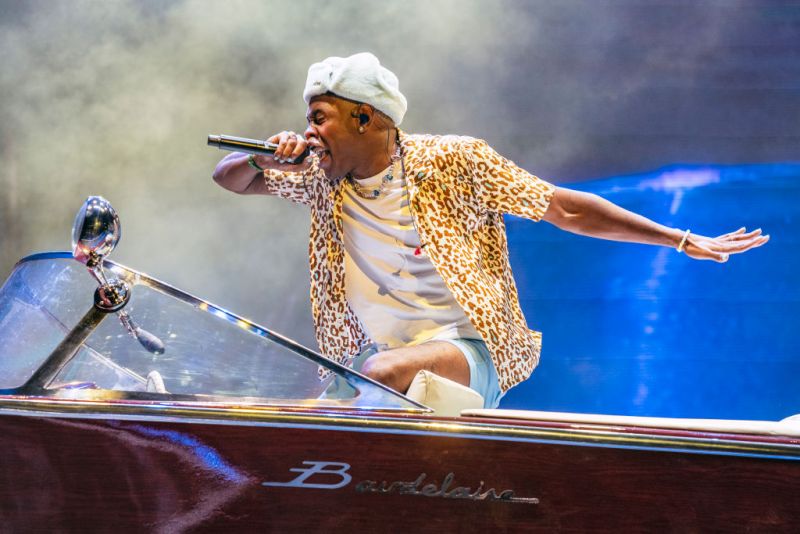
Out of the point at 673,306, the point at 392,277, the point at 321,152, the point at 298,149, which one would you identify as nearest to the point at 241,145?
the point at 298,149

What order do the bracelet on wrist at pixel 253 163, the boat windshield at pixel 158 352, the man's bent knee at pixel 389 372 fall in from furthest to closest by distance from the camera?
1. the bracelet on wrist at pixel 253 163
2. the man's bent knee at pixel 389 372
3. the boat windshield at pixel 158 352

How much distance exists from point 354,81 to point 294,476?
1.54m

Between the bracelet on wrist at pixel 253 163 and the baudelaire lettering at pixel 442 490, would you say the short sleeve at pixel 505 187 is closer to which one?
the bracelet on wrist at pixel 253 163

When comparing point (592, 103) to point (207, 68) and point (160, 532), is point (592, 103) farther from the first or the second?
point (160, 532)

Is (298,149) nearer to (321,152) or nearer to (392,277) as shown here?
(321,152)

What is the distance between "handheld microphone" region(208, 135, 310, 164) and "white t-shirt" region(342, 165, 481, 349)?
0.43m

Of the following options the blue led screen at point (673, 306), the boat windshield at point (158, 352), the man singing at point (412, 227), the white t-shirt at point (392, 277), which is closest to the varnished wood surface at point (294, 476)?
the boat windshield at point (158, 352)

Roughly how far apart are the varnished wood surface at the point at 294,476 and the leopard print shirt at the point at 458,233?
1217 mm

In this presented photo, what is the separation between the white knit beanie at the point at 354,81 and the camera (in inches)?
95.5

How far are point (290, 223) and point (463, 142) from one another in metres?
1.55

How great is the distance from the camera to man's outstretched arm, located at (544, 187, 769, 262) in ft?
7.32

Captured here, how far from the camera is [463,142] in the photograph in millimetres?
2484

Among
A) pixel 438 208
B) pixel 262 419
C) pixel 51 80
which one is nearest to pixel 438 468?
pixel 262 419

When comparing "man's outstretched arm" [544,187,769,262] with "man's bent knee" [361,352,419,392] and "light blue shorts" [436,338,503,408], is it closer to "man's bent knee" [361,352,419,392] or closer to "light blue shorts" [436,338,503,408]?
"light blue shorts" [436,338,503,408]
